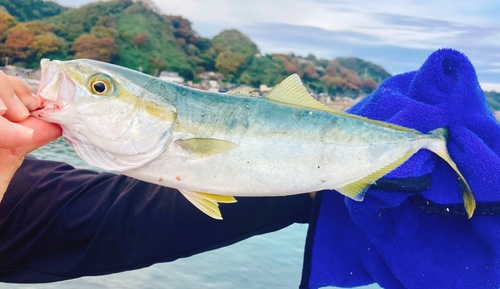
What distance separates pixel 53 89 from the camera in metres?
1.80

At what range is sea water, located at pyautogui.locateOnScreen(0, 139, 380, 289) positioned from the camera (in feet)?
21.0

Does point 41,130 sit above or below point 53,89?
below

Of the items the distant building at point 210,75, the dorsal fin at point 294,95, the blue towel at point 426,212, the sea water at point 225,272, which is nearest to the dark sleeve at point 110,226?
the blue towel at point 426,212

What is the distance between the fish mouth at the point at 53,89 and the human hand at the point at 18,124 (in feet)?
0.13

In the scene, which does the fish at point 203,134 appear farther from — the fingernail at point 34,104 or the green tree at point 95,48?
the green tree at point 95,48

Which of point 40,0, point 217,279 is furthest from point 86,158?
point 40,0

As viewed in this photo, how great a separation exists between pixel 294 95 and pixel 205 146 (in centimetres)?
49

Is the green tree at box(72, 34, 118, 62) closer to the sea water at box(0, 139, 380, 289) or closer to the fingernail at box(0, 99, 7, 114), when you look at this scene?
the sea water at box(0, 139, 380, 289)

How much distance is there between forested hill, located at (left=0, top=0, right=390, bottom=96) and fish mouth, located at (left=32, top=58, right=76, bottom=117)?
5992 cm

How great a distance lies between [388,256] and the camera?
2.36m

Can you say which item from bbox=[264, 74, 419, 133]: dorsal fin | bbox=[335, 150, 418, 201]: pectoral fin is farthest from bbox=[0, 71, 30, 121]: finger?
bbox=[335, 150, 418, 201]: pectoral fin

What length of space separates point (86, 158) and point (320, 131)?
0.97 meters

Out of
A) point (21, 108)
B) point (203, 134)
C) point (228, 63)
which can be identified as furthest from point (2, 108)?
point (228, 63)

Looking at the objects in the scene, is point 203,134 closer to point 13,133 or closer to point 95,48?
point 13,133
